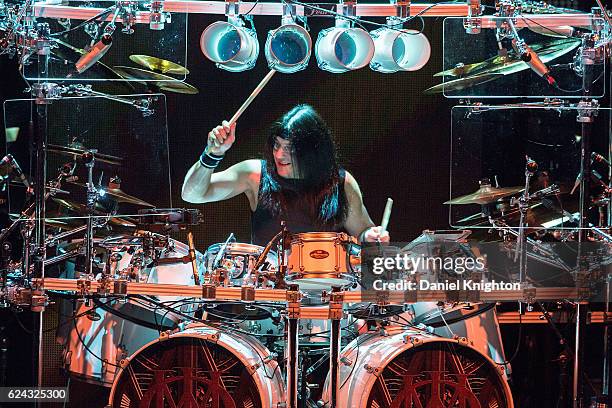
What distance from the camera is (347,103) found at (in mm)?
5418

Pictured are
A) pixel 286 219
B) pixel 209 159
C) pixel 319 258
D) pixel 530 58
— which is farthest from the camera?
pixel 286 219

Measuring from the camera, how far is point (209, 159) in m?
5.22

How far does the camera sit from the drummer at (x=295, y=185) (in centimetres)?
536

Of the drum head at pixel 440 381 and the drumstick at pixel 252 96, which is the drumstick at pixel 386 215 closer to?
the drum head at pixel 440 381

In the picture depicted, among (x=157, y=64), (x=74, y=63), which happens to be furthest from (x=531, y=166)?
(x=74, y=63)

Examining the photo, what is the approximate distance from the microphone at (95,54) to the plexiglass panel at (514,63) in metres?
1.77

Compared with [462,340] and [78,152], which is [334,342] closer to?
[462,340]

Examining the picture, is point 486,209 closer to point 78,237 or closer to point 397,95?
point 397,95

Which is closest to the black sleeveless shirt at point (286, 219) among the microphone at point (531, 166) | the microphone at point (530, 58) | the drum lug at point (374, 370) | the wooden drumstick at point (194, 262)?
the wooden drumstick at point (194, 262)

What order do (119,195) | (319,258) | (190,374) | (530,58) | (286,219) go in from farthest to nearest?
(286,219) < (119,195) < (530,58) < (190,374) < (319,258)

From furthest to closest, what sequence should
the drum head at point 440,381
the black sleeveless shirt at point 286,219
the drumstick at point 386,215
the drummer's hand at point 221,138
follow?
the black sleeveless shirt at point 286,219 → the drumstick at point 386,215 → the drummer's hand at point 221,138 → the drum head at point 440,381

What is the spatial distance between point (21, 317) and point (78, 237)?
2.86 ft

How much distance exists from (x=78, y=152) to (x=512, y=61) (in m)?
2.34

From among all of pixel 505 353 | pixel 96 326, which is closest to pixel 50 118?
pixel 96 326
